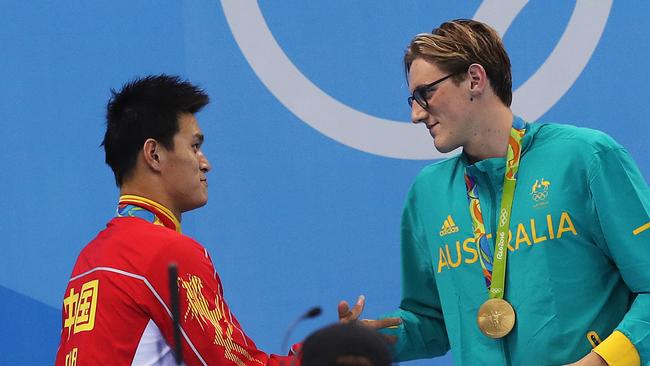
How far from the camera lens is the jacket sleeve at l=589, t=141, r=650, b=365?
2381mm

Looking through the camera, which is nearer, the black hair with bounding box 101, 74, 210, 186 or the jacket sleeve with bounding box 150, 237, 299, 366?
the jacket sleeve with bounding box 150, 237, 299, 366

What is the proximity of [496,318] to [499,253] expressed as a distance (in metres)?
0.15

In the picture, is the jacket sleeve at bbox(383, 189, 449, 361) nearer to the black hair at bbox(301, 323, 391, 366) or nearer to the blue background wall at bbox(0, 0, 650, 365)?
the blue background wall at bbox(0, 0, 650, 365)

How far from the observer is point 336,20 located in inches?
135

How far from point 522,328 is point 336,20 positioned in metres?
1.34

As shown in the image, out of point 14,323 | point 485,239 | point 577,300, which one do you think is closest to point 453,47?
point 485,239

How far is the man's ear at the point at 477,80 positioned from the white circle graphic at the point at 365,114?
0.81 m

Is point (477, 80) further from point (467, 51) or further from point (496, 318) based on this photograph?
point (496, 318)

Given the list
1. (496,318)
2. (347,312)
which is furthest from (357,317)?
(496,318)

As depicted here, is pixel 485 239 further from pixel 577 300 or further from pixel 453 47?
pixel 453 47

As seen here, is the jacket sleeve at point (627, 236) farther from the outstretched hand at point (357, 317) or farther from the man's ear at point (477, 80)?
the outstretched hand at point (357, 317)

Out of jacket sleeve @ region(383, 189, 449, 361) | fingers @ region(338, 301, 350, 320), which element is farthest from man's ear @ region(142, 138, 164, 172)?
jacket sleeve @ region(383, 189, 449, 361)

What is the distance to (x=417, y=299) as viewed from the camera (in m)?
2.85

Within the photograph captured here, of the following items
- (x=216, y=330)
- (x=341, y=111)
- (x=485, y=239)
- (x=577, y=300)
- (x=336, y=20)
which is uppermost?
(x=336, y=20)
